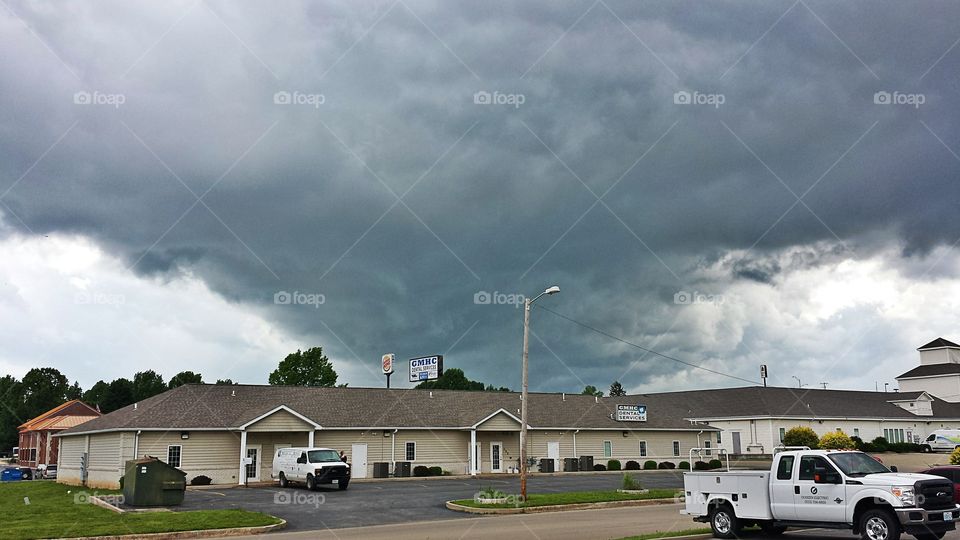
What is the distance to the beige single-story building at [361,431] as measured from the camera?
41438mm

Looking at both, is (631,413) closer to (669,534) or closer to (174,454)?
(174,454)

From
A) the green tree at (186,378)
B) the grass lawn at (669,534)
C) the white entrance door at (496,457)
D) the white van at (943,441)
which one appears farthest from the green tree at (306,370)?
the grass lawn at (669,534)

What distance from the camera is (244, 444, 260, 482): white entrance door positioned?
140 ft

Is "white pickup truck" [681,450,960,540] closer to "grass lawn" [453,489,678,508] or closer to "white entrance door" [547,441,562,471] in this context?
"grass lawn" [453,489,678,508]

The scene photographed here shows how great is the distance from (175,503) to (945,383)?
271ft

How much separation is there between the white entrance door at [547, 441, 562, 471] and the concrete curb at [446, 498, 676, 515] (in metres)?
→ 22.1

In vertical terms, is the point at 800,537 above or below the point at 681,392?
below

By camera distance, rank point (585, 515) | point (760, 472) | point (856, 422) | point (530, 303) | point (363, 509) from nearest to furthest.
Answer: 1. point (760, 472)
2. point (585, 515)
3. point (363, 509)
4. point (530, 303)
5. point (856, 422)

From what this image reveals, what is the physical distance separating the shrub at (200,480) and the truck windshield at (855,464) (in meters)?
33.2

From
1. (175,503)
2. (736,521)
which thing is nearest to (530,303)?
(736,521)

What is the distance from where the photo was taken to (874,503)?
15656 mm

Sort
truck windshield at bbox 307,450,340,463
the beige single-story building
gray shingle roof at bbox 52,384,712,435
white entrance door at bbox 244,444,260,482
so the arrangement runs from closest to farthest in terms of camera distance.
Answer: truck windshield at bbox 307,450,340,463, the beige single-story building, gray shingle roof at bbox 52,384,712,435, white entrance door at bbox 244,444,260,482

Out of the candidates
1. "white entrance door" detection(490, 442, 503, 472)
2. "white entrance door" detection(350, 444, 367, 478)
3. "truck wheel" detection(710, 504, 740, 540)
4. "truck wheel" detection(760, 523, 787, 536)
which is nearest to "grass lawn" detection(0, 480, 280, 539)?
"truck wheel" detection(710, 504, 740, 540)

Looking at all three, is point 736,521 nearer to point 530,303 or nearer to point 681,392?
point 530,303
